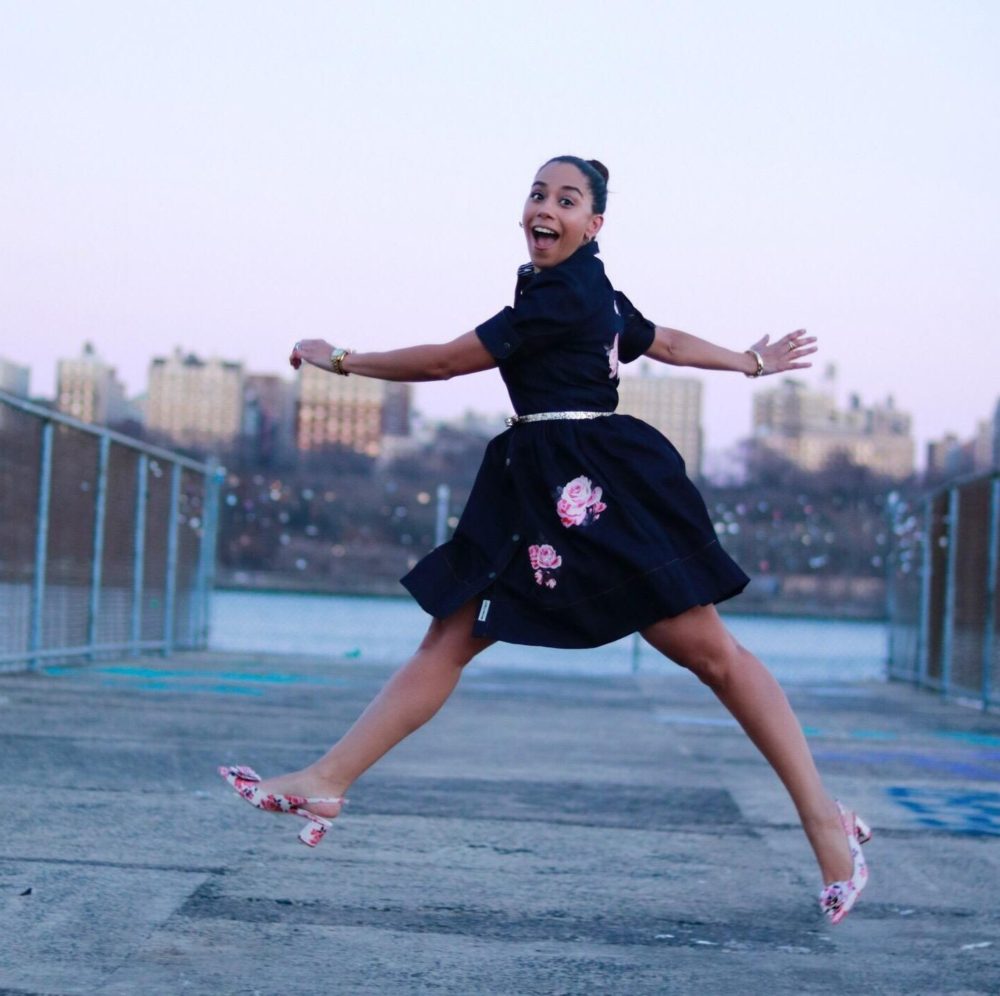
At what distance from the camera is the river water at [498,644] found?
59.3 ft

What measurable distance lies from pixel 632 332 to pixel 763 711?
3.08 feet

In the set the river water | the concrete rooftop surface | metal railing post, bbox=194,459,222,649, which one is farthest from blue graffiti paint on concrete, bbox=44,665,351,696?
the river water

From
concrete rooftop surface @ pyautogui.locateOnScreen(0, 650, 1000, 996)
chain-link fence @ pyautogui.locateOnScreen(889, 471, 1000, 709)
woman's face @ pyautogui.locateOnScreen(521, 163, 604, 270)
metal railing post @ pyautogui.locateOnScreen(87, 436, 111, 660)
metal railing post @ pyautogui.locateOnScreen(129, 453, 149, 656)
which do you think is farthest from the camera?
metal railing post @ pyautogui.locateOnScreen(129, 453, 149, 656)

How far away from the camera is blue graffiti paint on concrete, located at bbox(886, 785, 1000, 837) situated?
5.41 m

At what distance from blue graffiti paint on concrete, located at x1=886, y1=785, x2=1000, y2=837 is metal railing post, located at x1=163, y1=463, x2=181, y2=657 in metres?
9.12

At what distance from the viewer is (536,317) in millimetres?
3582

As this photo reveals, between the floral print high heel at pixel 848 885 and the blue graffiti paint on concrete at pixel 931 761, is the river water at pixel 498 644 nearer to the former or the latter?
the blue graffiti paint on concrete at pixel 931 761

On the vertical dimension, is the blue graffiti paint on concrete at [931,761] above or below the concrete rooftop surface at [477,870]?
below

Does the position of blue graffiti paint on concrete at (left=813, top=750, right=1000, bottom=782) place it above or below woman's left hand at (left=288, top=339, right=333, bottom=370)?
below

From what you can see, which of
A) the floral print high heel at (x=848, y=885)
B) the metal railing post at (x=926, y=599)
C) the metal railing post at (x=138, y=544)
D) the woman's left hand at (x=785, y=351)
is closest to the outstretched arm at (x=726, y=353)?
the woman's left hand at (x=785, y=351)

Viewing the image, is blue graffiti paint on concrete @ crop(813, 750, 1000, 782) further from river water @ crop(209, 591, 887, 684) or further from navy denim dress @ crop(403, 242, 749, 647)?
river water @ crop(209, 591, 887, 684)

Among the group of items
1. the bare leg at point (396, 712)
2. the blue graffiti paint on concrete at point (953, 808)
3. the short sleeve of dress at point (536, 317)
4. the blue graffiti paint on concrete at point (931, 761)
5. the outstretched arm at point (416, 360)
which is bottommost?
the blue graffiti paint on concrete at point (931, 761)

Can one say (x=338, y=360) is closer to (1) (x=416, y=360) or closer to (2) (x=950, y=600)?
(1) (x=416, y=360)

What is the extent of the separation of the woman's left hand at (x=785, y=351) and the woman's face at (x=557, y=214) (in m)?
0.78
